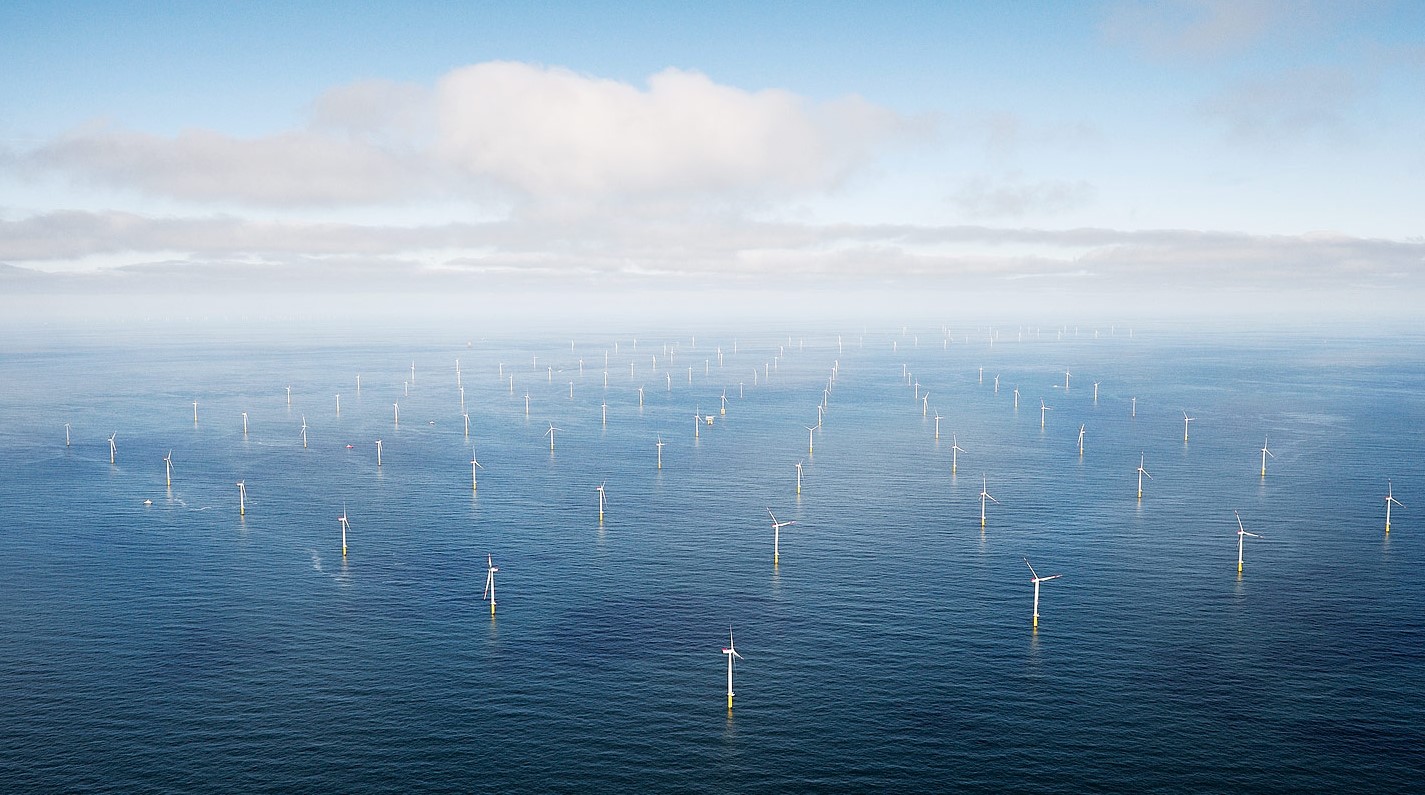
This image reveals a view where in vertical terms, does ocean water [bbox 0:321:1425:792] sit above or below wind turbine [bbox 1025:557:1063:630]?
below

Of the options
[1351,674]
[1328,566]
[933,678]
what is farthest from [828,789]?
[1328,566]

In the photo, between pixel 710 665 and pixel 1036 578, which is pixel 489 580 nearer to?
pixel 710 665

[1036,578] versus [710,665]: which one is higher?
[1036,578]

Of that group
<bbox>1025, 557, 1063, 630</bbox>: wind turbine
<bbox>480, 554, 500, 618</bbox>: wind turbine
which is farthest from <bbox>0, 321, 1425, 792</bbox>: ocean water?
<bbox>1025, 557, 1063, 630</bbox>: wind turbine

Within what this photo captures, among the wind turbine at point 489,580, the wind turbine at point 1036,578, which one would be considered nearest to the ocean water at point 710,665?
the wind turbine at point 489,580

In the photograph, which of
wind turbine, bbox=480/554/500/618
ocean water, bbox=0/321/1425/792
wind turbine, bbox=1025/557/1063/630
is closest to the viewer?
ocean water, bbox=0/321/1425/792

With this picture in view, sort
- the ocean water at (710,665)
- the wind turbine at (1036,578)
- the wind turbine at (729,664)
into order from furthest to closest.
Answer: the wind turbine at (1036,578), the wind turbine at (729,664), the ocean water at (710,665)

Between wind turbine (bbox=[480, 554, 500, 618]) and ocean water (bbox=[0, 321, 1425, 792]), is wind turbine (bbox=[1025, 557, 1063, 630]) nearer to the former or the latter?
ocean water (bbox=[0, 321, 1425, 792])

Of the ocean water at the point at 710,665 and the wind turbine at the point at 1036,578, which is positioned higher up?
the wind turbine at the point at 1036,578

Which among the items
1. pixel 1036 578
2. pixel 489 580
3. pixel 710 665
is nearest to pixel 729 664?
pixel 710 665

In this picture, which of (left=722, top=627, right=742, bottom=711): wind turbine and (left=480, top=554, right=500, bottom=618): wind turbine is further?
(left=480, top=554, right=500, bottom=618): wind turbine

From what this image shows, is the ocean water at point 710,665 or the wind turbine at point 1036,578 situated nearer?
the ocean water at point 710,665

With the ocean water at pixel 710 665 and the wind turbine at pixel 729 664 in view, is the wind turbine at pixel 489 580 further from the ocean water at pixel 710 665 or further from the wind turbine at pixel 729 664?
the wind turbine at pixel 729 664
